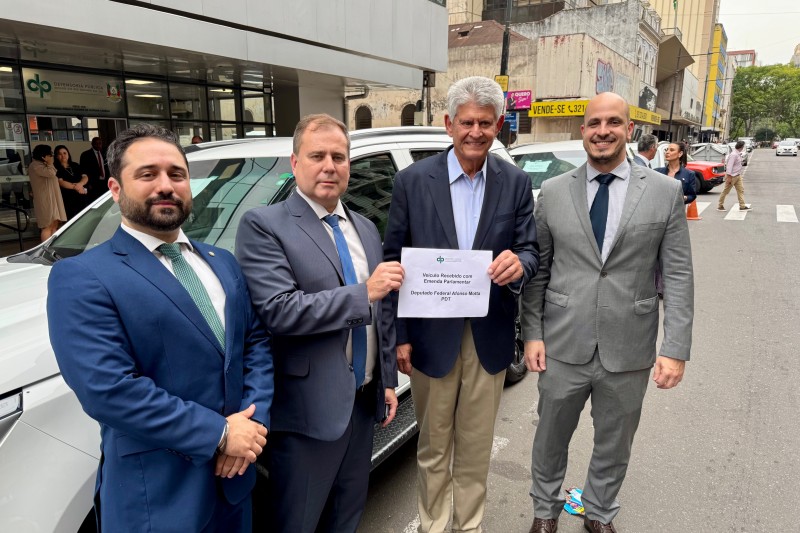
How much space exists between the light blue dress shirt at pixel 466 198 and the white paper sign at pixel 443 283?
0.71 feet

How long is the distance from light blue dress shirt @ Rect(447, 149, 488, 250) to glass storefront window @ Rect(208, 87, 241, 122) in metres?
12.2

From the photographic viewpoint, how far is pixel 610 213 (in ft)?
8.27

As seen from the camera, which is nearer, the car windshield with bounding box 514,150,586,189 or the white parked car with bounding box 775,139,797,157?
the car windshield with bounding box 514,150,586,189

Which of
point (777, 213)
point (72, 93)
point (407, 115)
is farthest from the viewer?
point (407, 115)

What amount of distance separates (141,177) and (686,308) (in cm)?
236

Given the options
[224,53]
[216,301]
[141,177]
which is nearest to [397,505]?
[216,301]

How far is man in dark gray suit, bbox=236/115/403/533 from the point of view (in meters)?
1.89

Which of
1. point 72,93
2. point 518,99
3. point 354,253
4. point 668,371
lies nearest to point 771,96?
point 518,99

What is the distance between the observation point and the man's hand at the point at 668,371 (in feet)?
8.31

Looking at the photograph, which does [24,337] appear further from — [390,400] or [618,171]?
[618,171]

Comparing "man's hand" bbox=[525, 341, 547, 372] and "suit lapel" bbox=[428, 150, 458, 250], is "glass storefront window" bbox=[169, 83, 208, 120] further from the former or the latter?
"man's hand" bbox=[525, 341, 547, 372]

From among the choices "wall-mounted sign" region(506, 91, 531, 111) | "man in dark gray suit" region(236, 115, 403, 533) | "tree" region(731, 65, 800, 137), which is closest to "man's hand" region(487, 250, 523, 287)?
"man in dark gray suit" region(236, 115, 403, 533)

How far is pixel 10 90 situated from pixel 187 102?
386 centimetres

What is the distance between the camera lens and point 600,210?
2521 mm
